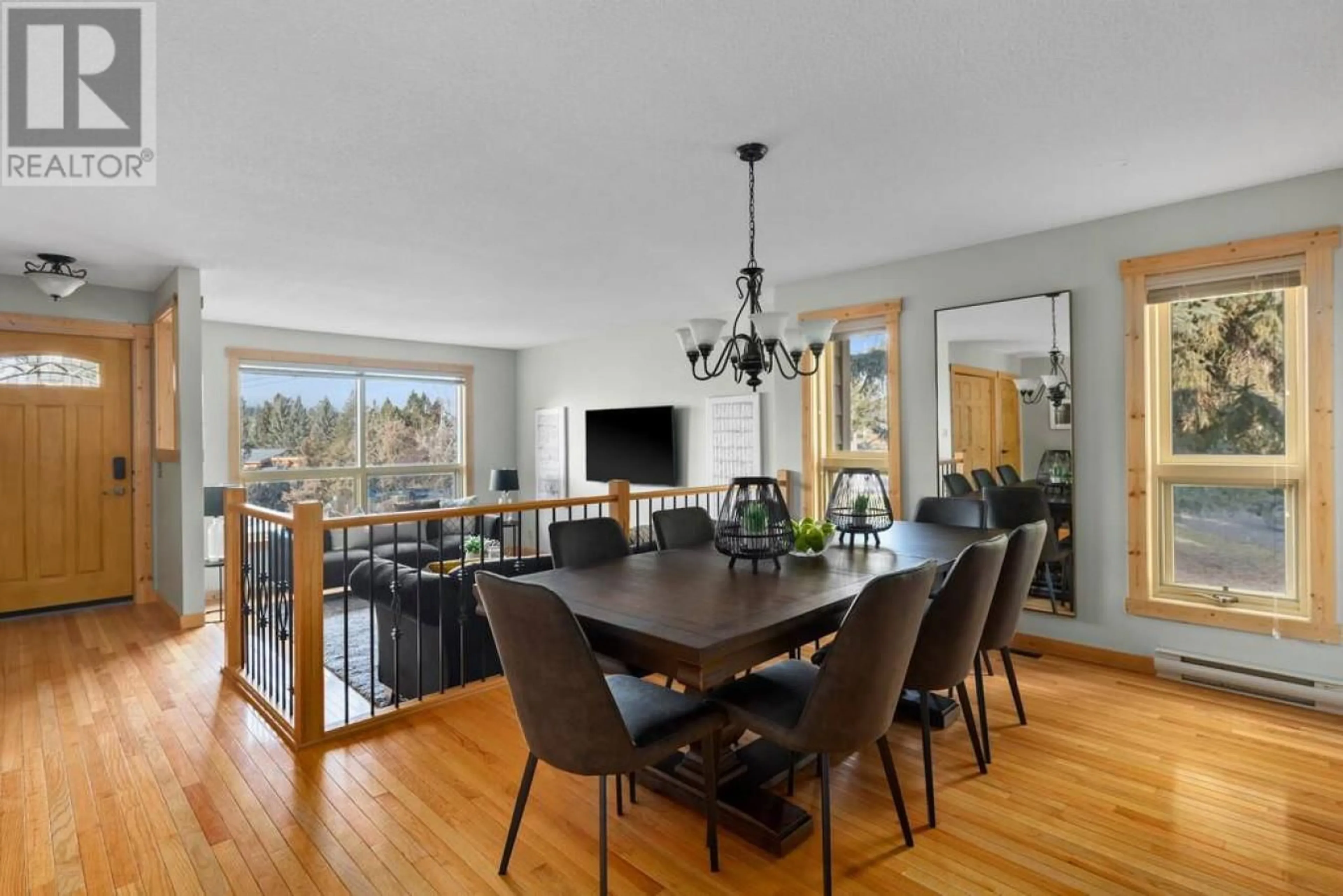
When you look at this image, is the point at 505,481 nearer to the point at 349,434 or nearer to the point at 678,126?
the point at 349,434

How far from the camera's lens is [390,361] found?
7.36 meters

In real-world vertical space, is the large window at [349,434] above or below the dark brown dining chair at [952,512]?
above

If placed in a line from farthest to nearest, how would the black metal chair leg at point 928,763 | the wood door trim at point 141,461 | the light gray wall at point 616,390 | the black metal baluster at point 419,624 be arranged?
the light gray wall at point 616,390, the wood door trim at point 141,461, the black metal baluster at point 419,624, the black metal chair leg at point 928,763

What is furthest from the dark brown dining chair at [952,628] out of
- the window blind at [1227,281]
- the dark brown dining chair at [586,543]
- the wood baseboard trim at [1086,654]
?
the window blind at [1227,281]

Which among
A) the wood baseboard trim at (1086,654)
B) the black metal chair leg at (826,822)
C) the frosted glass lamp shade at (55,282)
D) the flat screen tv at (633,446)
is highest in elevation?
the frosted glass lamp shade at (55,282)

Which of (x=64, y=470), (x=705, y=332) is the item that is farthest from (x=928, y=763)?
(x=64, y=470)

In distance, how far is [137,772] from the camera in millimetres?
2578

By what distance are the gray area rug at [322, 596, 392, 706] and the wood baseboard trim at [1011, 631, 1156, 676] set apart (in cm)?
326

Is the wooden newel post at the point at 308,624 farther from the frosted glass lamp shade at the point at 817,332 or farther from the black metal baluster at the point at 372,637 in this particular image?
the frosted glass lamp shade at the point at 817,332

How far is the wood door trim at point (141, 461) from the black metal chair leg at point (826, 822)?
5621 mm

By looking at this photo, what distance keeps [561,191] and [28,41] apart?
1814 mm

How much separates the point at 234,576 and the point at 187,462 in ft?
4.59

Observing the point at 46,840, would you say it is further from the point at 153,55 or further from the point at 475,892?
the point at 153,55

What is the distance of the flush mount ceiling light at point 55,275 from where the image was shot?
4.07 meters
